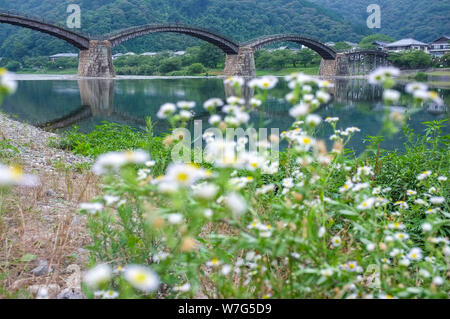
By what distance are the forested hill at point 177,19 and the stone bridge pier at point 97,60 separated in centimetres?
2070

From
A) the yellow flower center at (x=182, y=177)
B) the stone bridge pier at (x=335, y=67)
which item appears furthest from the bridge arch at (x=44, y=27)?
the yellow flower center at (x=182, y=177)

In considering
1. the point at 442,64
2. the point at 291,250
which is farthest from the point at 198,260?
the point at 442,64

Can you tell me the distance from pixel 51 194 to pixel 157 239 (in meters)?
1.74

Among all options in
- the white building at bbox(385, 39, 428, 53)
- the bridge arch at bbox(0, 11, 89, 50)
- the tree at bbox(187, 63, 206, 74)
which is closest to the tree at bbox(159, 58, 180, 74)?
the tree at bbox(187, 63, 206, 74)

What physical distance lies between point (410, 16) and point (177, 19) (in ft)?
177

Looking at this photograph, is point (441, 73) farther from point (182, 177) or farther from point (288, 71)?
point (182, 177)

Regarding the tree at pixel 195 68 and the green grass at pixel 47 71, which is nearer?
the tree at pixel 195 68

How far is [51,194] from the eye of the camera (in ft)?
11.9

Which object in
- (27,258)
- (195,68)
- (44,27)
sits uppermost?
(44,27)

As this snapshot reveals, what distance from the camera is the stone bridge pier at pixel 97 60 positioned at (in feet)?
118

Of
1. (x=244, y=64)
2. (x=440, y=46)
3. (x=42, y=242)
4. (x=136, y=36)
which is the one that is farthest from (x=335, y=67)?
(x=42, y=242)

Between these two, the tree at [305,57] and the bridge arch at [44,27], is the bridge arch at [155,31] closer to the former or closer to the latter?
the bridge arch at [44,27]

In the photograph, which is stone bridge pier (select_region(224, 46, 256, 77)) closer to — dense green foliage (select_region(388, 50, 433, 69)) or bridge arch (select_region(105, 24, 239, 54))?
bridge arch (select_region(105, 24, 239, 54))

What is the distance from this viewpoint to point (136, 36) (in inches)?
1503
